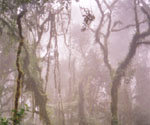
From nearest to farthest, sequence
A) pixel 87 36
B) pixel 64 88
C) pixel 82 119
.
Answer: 1. pixel 82 119
2. pixel 87 36
3. pixel 64 88

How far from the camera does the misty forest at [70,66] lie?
7.53m

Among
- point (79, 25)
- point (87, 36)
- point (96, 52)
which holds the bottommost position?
point (96, 52)

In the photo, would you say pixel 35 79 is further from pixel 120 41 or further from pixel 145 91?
pixel 120 41

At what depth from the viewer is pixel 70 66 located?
19.4m

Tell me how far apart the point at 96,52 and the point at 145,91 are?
6.73 metres

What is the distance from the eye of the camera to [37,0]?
6.51m

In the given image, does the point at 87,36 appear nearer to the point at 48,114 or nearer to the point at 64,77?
the point at 64,77

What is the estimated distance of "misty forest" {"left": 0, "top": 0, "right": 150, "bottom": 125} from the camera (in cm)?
753

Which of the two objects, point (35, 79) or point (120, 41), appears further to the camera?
point (120, 41)

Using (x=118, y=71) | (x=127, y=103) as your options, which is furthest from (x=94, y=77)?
(x=118, y=71)

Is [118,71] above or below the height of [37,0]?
below

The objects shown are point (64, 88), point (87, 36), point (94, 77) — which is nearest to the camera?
point (94, 77)

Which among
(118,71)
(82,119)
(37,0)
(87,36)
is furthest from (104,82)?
(37,0)

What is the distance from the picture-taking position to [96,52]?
60.8 ft
